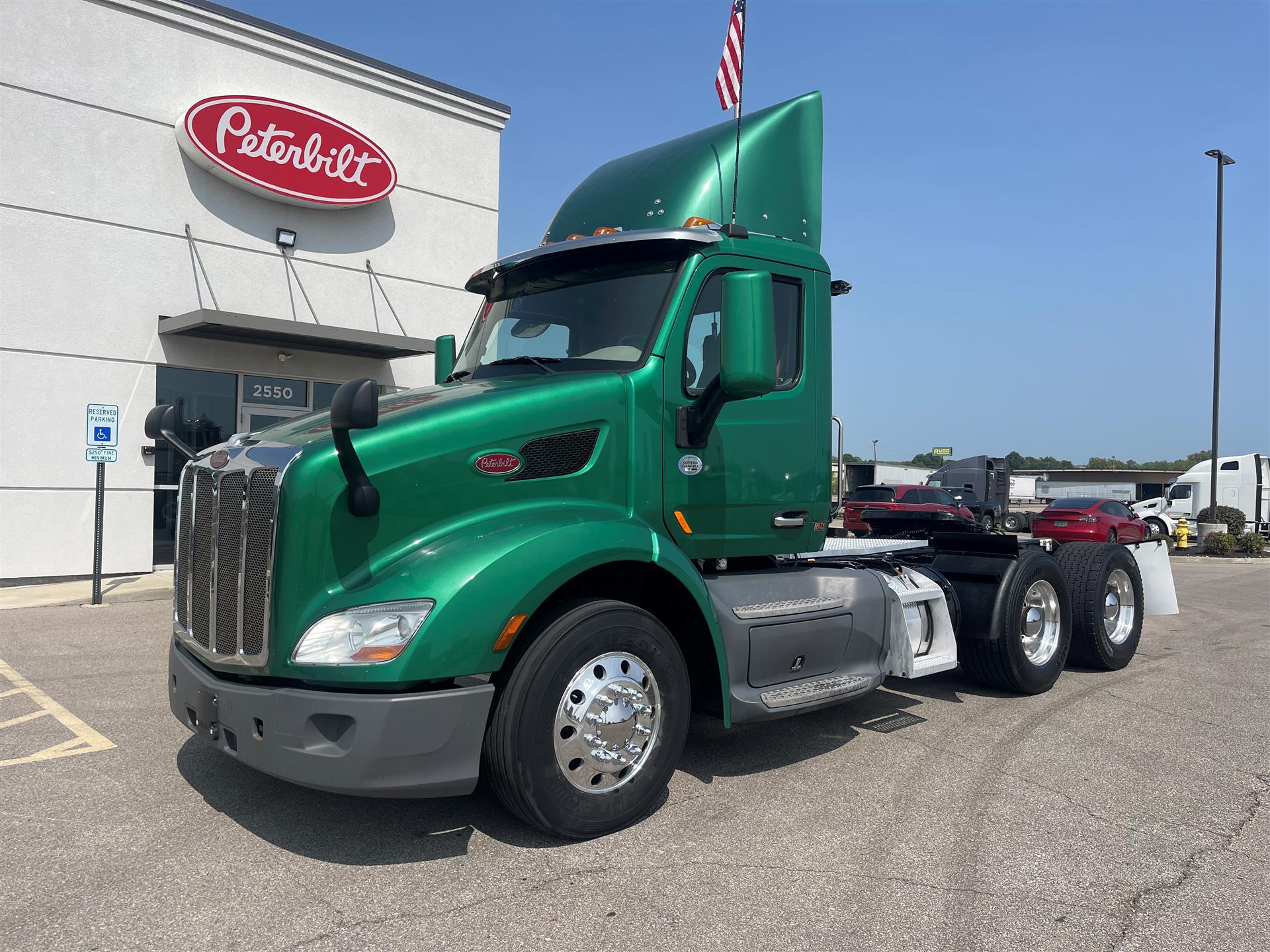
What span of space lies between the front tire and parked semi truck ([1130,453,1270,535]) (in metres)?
31.1

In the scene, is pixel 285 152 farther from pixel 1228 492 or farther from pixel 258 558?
pixel 1228 492

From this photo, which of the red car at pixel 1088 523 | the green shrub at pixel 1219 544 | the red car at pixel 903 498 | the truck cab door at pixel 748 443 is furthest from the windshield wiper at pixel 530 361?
the green shrub at pixel 1219 544

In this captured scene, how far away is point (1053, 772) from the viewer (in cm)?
494

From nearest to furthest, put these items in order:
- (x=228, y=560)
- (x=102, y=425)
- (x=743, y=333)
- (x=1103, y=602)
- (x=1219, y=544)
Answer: (x=228, y=560) < (x=743, y=333) < (x=1103, y=602) < (x=102, y=425) < (x=1219, y=544)

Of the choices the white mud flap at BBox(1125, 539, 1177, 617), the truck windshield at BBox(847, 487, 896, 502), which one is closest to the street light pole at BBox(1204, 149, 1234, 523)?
the truck windshield at BBox(847, 487, 896, 502)

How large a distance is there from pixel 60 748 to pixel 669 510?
360 cm

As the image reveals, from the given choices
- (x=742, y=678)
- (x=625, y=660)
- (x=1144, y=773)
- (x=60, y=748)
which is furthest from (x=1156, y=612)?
(x=60, y=748)

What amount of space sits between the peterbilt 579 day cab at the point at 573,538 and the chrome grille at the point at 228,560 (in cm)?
2

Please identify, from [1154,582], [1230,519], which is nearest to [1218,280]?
[1230,519]

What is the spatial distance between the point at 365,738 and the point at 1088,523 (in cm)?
2181

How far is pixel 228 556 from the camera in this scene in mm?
3824

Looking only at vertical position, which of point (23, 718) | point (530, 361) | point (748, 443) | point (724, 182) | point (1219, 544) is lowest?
point (23, 718)

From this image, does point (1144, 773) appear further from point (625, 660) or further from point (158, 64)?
point (158, 64)

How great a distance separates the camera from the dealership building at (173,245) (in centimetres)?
1148
